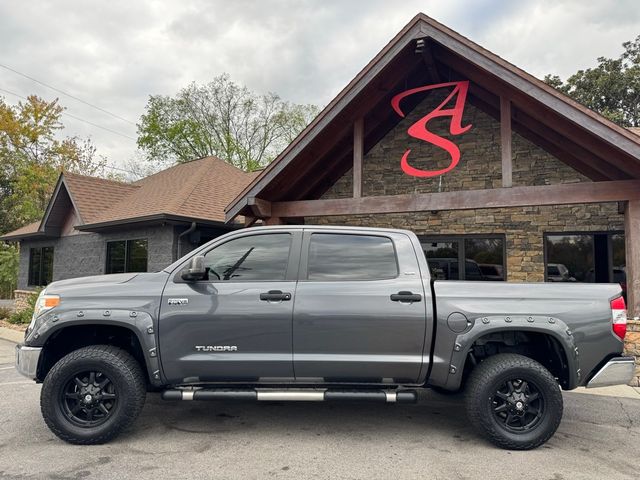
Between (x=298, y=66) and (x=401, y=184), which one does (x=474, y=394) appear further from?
(x=298, y=66)

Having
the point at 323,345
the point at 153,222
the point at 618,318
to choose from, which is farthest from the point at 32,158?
the point at 618,318

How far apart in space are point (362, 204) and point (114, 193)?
10.3 meters

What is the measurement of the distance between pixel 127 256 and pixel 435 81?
29.9 ft

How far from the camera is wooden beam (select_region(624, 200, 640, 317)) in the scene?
6355mm

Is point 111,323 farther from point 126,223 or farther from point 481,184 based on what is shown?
point 481,184

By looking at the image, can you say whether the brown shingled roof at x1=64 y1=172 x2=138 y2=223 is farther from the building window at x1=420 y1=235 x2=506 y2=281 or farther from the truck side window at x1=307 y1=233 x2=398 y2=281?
the truck side window at x1=307 y1=233 x2=398 y2=281

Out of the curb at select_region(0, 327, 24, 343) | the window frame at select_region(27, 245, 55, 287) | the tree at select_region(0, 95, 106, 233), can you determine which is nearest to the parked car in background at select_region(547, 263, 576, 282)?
the curb at select_region(0, 327, 24, 343)

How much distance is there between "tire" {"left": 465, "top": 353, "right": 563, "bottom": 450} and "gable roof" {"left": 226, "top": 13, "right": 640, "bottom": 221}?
162 inches

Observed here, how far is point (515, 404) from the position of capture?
12.3 feet

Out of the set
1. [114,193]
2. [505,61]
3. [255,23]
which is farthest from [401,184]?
[255,23]

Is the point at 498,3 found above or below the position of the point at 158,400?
above

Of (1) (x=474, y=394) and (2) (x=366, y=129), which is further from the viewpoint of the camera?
(2) (x=366, y=129)

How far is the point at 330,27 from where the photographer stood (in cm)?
1483

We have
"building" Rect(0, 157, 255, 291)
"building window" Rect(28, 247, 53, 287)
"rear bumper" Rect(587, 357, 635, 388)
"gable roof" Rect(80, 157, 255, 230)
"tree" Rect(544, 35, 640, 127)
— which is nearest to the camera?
"rear bumper" Rect(587, 357, 635, 388)
